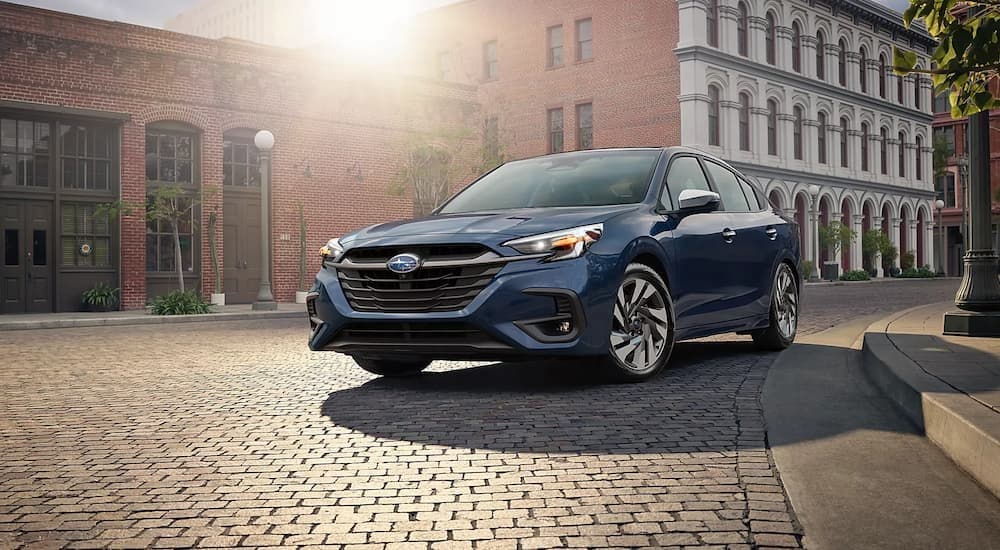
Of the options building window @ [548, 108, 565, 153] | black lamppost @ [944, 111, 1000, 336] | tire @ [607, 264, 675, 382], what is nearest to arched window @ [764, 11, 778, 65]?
building window @ [548, 108, 565, 153]

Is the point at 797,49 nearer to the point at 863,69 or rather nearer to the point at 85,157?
the point at 863,69

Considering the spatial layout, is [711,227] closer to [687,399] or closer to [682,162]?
[682,162]

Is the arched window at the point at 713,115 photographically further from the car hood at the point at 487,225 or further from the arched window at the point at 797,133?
the car hood at the point at 487,225

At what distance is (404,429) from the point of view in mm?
5039

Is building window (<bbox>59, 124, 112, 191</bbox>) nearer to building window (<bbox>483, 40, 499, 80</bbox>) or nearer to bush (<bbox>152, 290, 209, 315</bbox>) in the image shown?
bush (<bbox>152, 290, 209, 315</bbox>)

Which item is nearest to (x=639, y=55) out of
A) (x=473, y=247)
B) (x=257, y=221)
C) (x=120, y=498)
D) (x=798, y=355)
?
(x=257, y=221)

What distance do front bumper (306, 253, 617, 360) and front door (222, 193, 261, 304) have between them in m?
18.3

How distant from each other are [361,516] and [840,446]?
240 centimetres

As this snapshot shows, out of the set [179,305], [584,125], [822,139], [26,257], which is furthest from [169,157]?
[822,139]

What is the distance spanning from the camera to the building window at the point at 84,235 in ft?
67.7

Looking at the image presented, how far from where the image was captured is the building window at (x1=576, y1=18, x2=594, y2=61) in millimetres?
40031

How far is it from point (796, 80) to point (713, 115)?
7.16 meters

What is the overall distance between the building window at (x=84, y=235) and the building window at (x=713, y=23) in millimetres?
25459

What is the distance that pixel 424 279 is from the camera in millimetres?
5871
